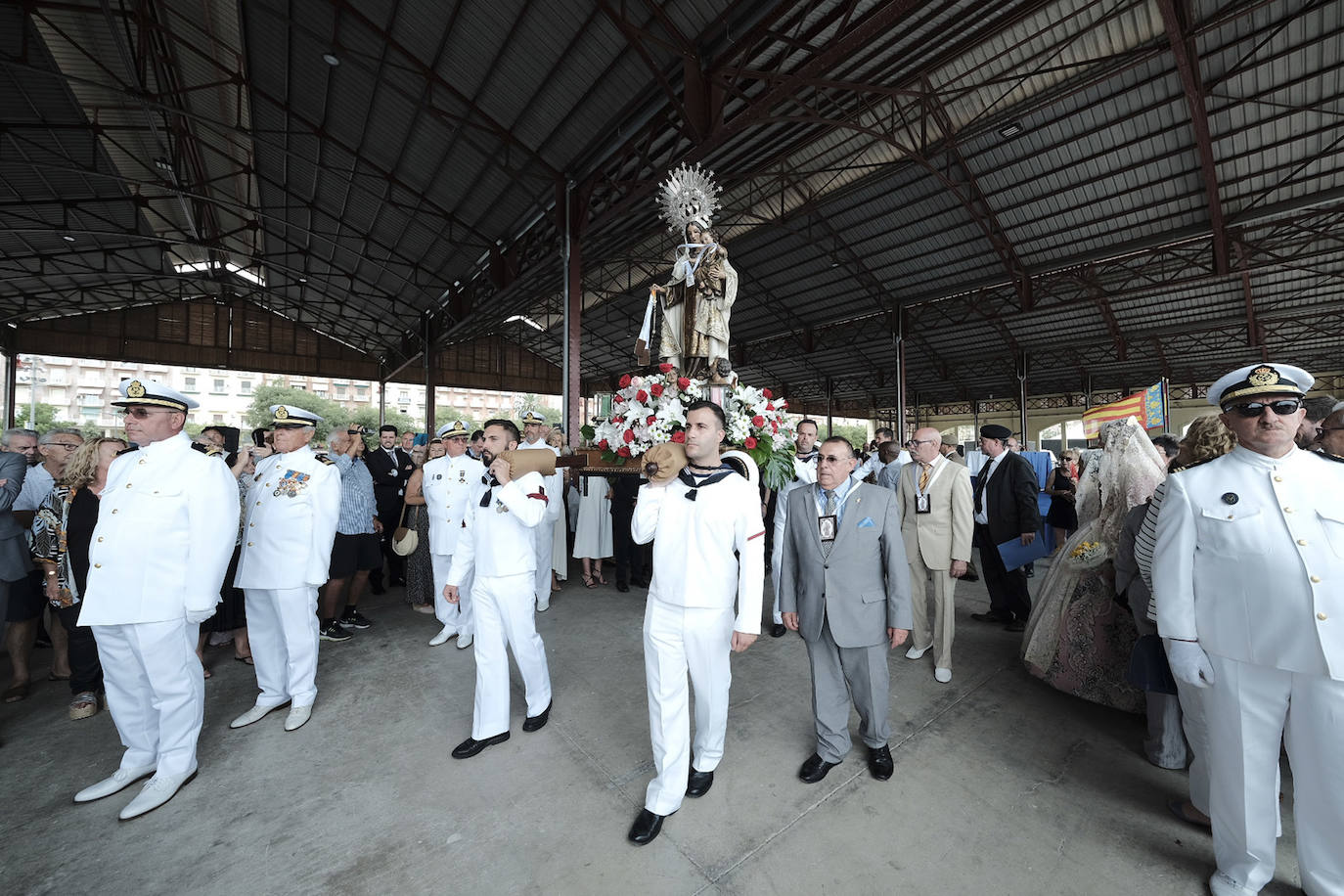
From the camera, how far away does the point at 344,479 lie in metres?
4.97

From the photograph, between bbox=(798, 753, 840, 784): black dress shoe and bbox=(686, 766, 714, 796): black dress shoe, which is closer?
bbox=(686, 766, 714, 796): black dress shoe

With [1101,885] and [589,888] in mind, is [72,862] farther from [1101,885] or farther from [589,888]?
[1101,885]

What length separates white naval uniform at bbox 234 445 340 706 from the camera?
3.41 metres

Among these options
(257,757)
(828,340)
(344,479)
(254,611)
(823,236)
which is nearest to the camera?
(257,757)

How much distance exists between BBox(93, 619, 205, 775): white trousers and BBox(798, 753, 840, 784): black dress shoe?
3.15 m

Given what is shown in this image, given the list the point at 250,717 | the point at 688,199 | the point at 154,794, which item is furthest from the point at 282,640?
the point at 688,199

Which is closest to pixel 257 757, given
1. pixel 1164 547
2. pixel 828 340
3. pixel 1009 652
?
pixel 1164 547

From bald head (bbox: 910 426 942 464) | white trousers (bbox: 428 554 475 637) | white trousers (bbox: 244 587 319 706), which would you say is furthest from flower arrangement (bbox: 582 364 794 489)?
white trousers (bbox: 244 587 319 706)

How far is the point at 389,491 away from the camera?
626cm

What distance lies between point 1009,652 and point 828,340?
1798 centimetres

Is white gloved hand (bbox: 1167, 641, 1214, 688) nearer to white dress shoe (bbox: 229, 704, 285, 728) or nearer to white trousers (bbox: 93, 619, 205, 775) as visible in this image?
white trousers (bbox: 93, 619, 205, 775)

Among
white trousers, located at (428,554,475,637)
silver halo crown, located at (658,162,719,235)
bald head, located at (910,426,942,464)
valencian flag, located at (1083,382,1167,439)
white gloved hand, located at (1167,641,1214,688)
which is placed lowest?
white trousers, located at (428,554,475,637)

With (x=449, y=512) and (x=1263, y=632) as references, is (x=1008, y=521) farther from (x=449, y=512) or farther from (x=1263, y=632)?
(x=449, y=512)

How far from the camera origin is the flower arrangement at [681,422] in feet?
12.4
